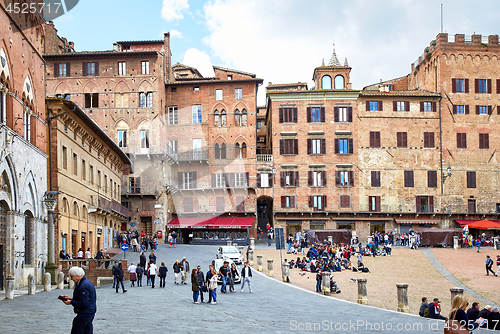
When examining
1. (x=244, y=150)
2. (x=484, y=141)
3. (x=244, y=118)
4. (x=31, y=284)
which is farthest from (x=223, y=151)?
(x=31, y=284)

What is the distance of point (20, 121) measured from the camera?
23.4 m

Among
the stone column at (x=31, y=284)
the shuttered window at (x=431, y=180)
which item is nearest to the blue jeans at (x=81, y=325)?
the stone column at (x=31, y=284)

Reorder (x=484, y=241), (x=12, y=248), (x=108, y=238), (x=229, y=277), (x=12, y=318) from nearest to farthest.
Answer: (x=12, y=318), (x=12, y=248), (x=229, y=277), (x=108, y=238), (x=484, y=241)

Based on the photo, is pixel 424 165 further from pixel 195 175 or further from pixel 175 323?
pixel 175 323

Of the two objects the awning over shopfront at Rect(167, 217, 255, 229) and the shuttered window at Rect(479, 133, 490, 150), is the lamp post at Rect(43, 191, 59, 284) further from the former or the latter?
the shuttered window at Rect(479, 133, 490, 150)

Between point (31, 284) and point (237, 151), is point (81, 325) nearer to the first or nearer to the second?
point (31, 284)

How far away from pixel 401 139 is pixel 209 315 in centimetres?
4427

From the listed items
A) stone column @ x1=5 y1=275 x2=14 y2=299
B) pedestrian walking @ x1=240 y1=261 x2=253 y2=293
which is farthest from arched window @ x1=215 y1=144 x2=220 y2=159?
stone column @ x1=5 y1=275 x2=14 y2=299

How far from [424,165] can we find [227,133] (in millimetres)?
20484

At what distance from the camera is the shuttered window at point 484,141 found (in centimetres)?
5766

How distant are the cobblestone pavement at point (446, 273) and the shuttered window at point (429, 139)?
15099 millimetres

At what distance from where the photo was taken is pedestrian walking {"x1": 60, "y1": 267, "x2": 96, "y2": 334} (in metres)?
9.09

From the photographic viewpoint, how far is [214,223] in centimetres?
5538

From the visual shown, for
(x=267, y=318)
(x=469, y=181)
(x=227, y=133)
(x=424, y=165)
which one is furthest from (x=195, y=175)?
(x=267, y=318)
